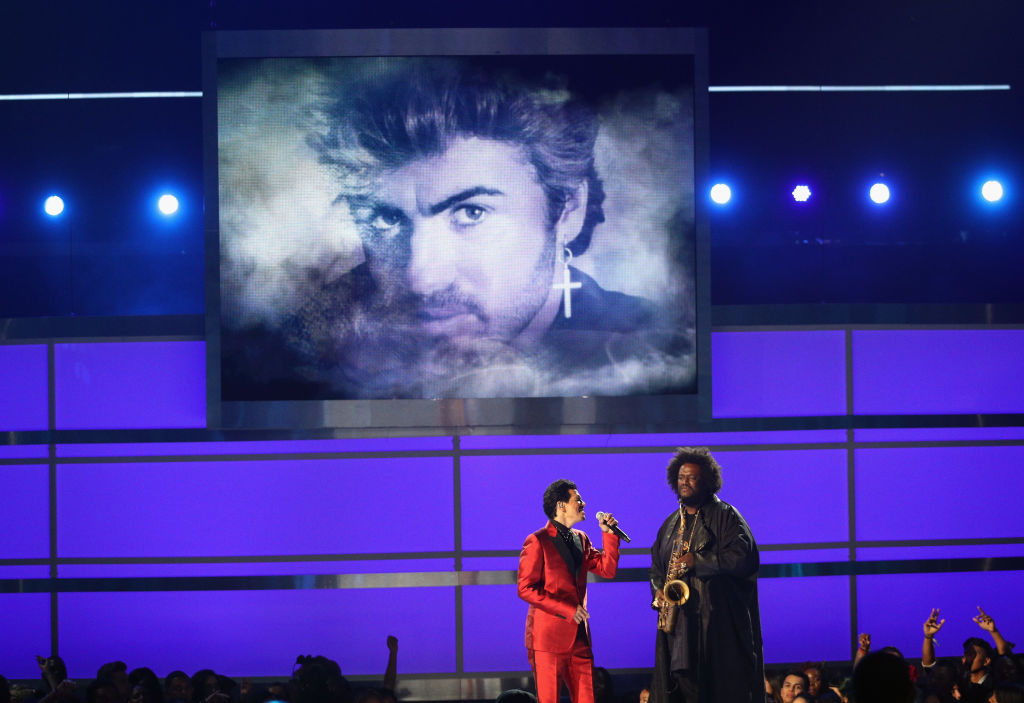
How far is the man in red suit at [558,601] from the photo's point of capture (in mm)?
6492

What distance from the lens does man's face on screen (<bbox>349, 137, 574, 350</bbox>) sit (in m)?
8.12

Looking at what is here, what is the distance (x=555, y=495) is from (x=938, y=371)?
3.42 meters

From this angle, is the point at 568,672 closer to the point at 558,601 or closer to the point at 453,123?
the point at 558,601

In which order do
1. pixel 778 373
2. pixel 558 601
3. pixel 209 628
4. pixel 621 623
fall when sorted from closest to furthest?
1. pixel 558 601
2. pixel 209 628
3. pixel 621 623
4. pixel 778 373

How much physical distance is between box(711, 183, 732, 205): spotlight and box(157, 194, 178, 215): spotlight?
13.9ft

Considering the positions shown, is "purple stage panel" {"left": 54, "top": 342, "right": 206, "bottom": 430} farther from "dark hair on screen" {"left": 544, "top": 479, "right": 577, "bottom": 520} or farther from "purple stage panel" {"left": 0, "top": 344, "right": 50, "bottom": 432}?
"dark hair on screen" {"left": 544, "top": 479, "right": 577, "bottom": 520}

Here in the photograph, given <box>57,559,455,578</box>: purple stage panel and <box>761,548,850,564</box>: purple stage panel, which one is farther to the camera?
<box>761,548,850,564</box>: purple stage panel

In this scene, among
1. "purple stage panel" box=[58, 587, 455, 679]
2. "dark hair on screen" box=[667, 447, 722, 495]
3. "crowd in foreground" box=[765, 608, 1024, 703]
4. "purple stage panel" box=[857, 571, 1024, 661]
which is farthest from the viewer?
"purple stage panel" box=[857, 571, 1024, 661]

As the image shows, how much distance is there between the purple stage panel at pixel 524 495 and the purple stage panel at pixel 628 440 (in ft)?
0.27

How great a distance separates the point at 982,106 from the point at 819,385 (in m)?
3.01

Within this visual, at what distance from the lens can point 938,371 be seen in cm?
856

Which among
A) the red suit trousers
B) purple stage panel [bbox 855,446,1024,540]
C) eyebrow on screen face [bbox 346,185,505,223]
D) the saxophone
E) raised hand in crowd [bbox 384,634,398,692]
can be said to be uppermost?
eyebrow on screen face [bbox 346,185,505,223]

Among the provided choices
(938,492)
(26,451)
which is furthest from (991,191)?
(26,451)

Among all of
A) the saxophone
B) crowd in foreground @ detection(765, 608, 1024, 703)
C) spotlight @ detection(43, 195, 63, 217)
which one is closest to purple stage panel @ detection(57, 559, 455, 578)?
the saxophone
